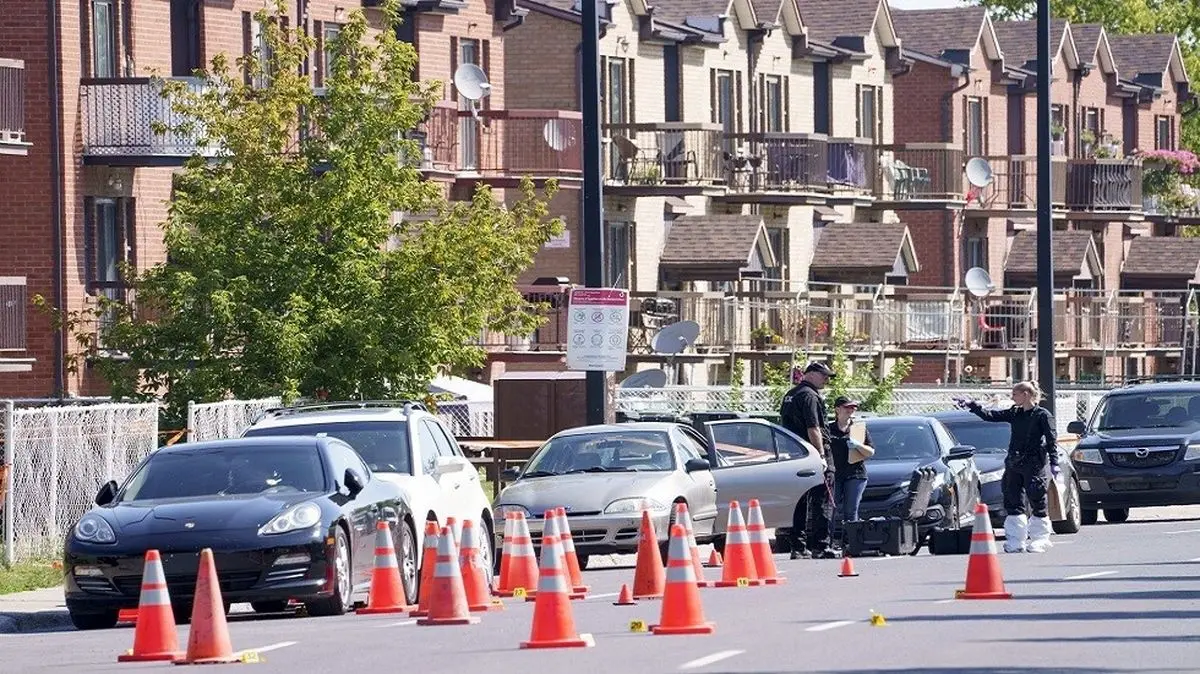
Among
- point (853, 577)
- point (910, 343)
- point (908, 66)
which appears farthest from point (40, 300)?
point (908, 66)

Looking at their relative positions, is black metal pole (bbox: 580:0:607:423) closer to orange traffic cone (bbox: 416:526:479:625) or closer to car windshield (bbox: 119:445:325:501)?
car windshield (bbox: 119:445:325:501)

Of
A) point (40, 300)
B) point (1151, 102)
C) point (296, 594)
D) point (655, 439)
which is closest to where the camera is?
point (296, 594)

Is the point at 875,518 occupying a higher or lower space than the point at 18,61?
lower

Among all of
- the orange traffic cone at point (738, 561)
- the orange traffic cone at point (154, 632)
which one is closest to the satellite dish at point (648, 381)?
the orange traffic cone at point (738, 561)

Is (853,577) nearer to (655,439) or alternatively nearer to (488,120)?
(655,439)

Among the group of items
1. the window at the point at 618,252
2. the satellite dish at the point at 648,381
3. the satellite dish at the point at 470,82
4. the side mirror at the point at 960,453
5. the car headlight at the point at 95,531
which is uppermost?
the satellite dish at the point at 470,82

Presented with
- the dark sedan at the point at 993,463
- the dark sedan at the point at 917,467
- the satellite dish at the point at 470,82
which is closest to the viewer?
the dark sedan at the point at 917,467

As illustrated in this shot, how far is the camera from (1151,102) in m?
79.7

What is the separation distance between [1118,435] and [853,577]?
11389mm

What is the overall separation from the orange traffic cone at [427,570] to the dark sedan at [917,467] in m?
8.37

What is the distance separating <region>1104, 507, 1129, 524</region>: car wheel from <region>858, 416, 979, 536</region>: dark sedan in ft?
19.1

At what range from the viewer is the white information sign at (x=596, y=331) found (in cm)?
2717

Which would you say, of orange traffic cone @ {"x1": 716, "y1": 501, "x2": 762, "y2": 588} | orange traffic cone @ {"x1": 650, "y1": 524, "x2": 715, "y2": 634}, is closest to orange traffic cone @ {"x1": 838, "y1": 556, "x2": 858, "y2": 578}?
orange traffic cone @ {"x1": 716, "y1": 501, "x2": 762, "y2": 588}

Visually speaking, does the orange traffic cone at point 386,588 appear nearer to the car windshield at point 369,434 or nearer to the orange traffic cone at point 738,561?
the car windshield at point 369,434
